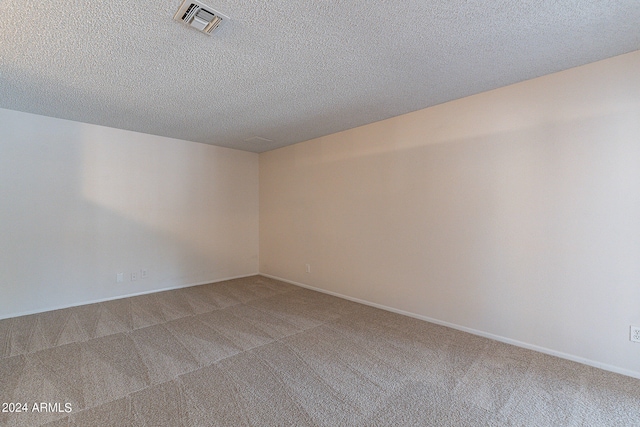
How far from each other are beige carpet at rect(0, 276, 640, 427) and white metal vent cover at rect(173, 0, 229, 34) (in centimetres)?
241

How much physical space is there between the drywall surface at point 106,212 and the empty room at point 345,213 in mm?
29

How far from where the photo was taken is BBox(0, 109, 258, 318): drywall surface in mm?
3244

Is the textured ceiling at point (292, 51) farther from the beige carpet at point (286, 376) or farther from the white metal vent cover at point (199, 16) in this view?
the beige carpet at point (286, 376)

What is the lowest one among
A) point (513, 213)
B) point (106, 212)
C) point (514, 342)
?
point (514, 342)

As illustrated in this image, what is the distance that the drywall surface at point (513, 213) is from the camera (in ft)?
6.97

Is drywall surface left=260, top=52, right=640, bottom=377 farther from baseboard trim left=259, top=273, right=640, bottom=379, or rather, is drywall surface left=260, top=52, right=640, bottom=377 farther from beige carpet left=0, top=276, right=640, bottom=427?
beige carpet left=0, top=276, right=640, bottom=427

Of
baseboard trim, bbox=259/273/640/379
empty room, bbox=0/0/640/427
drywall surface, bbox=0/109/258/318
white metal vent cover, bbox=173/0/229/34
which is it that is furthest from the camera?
drywall surface, bbox=0/109/258/318

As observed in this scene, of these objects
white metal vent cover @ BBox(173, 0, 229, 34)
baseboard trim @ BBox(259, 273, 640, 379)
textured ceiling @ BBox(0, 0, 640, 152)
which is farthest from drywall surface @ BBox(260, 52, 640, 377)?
white metal vent cover @ BBox(173, 0, 229, 34)

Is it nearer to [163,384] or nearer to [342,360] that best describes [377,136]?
[342,360]

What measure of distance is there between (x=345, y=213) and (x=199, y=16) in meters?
2.84

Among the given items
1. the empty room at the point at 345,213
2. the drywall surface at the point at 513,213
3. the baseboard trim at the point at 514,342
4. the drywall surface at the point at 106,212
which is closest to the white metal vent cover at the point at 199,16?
the empty room at the point at 345,213

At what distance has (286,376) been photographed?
2047 mm

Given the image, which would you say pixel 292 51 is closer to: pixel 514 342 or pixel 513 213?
pixel 513 213

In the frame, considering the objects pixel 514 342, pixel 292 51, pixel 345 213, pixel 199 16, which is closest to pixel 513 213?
pixel 514 342
